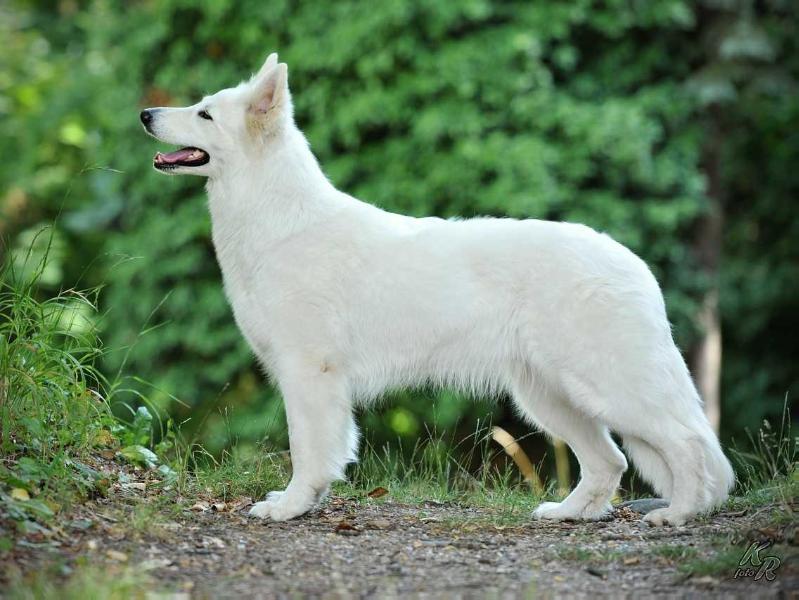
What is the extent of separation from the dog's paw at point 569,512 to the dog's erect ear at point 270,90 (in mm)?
2464

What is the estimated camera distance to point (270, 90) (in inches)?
199

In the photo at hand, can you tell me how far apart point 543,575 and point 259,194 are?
2430mm

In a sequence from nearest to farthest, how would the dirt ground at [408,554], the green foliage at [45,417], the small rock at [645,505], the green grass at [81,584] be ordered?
the green grass at [81,584], the dirt ground at [408,554], the green foliage at [45,417], the small rock at [645,505]

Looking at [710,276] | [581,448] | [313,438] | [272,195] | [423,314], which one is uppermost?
[272,195]

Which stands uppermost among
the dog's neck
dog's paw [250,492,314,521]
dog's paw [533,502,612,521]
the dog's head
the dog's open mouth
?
the dog's head

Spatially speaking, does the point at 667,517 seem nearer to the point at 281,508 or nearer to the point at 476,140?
the point at 281,508

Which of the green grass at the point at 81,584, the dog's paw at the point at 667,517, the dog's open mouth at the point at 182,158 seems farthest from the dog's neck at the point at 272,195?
the dog's paw at the point at 667,517

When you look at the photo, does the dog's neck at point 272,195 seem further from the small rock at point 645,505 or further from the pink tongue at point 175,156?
the small rock at point 645,505

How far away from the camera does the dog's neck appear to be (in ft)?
17.0

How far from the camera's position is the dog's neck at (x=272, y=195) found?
517cm

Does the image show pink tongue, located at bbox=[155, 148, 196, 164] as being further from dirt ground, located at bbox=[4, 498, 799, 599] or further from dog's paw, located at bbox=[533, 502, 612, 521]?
dog's paw, located at bbox=[533, 502, 612, 521]

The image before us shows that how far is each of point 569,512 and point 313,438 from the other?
4.45 ft

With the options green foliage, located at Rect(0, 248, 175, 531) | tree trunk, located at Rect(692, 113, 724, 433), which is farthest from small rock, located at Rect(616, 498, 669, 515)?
tree trunk, located at Rect(692, 113, 724, 433)

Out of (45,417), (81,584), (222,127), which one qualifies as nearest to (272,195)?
(222,127)
